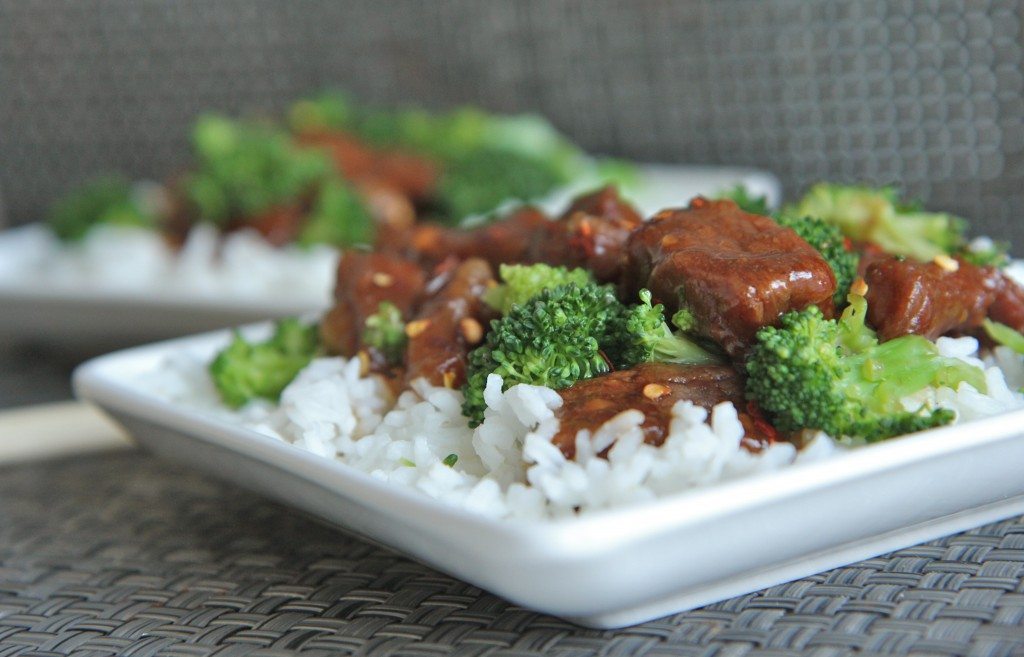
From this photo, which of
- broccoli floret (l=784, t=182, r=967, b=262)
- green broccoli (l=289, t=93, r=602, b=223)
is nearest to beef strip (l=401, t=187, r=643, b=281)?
broccoli floret (l=784, t=182, r=967, b=262)

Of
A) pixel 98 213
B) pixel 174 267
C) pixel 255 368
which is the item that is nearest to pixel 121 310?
pixel 174 267

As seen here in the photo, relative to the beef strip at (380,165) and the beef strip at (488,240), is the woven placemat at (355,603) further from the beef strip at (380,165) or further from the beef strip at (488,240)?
the beef strip at (380,165)

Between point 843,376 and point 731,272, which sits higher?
point 731,272

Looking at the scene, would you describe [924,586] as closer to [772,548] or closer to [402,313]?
[772,548]

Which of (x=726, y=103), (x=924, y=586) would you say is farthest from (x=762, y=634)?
(x=726, y=103)

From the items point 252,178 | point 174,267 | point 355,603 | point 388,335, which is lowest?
point 174,267

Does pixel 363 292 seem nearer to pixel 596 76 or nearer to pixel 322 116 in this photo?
pixel 322 116

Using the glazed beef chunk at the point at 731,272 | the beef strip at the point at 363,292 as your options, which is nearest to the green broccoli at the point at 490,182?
the beef strip at the point at 363,292
